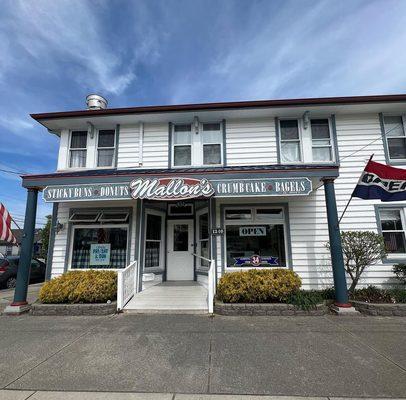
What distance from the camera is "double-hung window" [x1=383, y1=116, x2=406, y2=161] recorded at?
8828 millimetres

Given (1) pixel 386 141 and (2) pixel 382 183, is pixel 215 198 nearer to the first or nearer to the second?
(2) pixel 382 183

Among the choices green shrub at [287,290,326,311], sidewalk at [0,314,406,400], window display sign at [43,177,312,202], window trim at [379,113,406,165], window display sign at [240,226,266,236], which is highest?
window trim at [379,113,406,165]

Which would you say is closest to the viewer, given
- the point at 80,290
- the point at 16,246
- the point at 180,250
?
the point at 80,290

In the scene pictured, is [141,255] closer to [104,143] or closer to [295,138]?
[104,143]

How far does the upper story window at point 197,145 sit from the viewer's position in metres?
9.26

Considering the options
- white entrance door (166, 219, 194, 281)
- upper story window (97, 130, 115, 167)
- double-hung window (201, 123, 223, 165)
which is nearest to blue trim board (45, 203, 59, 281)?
upper story window (97, 130, 115, 167)

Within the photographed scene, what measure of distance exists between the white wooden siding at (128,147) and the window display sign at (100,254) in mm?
2748

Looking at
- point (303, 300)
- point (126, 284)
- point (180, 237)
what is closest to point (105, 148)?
point (180, 237)

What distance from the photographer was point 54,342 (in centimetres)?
486

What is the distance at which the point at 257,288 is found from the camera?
6.61 m

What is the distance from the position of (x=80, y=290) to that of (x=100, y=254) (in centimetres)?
216

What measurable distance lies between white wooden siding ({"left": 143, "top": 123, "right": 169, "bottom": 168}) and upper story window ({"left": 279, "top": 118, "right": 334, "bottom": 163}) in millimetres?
3953

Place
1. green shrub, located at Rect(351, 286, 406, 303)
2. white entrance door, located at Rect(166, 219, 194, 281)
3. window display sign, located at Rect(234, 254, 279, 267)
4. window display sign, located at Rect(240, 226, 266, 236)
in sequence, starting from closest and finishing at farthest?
1. green shrub, located at Rect(351, 286, 406, 303)
2. window display sign, located at Rect(234, 254, 279, 267)
3. window display sign, located at Rect(240, 226, 266, 236)
4. white entrance door, located at Rect(166, 219, 194, 281)

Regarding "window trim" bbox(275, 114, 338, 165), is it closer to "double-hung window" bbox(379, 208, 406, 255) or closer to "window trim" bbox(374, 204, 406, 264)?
"window trim" bbox(374, 204, 406, 264)
